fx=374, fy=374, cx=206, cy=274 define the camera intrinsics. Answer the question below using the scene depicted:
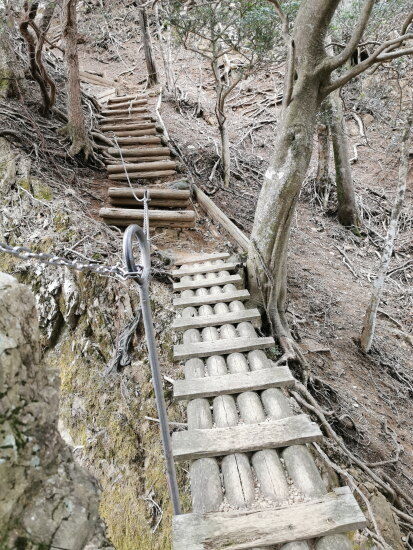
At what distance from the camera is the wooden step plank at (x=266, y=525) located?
183 centimetres

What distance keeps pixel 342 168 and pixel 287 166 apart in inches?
196

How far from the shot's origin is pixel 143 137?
7.81m

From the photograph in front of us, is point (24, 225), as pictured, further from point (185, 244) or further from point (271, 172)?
point (271, 172)

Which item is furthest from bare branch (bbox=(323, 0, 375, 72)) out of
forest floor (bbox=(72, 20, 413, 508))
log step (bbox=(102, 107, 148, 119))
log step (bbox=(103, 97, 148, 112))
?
log step (bbox=(103, 97, 148, 112))

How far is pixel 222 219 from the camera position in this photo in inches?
229

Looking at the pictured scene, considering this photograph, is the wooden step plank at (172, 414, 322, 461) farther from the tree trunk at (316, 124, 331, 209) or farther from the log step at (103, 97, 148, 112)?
the log step at (103, 97, 148, 112)

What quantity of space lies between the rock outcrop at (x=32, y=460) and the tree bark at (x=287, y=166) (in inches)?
108

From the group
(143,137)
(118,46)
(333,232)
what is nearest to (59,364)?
(143,137)

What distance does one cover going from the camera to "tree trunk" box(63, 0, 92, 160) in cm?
583

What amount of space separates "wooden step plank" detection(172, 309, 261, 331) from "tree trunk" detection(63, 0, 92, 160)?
4433 millimetres

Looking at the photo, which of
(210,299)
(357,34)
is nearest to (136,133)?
(210,299)

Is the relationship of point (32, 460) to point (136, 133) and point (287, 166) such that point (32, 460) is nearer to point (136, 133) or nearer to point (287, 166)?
point (287, 166)

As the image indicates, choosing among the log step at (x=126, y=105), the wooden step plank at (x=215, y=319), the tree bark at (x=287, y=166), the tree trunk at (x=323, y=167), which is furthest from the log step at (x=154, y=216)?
the log step at (x=126, y=105)

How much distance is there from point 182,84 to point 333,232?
850 centimetres
